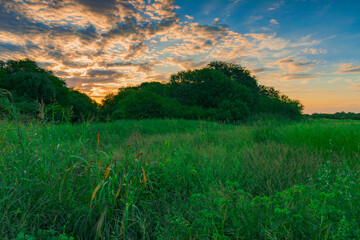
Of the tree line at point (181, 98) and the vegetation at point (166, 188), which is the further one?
the tree line at point (181, 98)

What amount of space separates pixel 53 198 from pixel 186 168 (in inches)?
83.8

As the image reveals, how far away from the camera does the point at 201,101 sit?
23516mm

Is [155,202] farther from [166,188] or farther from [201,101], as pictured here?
[201,101]

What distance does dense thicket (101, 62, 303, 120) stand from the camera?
19.6 m

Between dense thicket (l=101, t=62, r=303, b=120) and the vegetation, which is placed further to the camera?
dense thicket (l=101, t=62, r=303, b=120)

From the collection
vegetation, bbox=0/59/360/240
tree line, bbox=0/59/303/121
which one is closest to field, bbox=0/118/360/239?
vegetation, bbox=0/59/360/240

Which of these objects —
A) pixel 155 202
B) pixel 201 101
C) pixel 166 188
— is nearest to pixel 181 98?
pixel 201 101

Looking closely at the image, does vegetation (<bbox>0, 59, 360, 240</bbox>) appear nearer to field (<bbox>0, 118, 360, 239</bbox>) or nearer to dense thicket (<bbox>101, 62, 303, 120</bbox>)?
field (<bbox>0, 118, 360, 239</bbox>)

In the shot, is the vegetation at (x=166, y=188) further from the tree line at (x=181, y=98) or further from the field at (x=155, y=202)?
the tree line at (x=181, y=98)

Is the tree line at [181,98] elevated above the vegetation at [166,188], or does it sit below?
above

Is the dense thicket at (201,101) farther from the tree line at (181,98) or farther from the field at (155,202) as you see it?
the field at (155,202)

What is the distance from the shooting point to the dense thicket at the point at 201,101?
19.6 m

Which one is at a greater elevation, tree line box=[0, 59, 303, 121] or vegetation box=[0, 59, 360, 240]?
tree line box=[0, 59, 303, 121]

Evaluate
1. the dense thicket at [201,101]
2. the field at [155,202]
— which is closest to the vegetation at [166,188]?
the field at [155,202]
